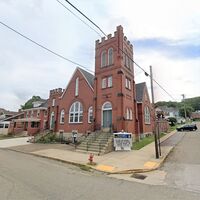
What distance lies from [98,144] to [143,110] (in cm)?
1101

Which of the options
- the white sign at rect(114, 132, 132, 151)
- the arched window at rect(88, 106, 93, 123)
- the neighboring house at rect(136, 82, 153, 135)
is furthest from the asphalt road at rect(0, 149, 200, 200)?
the neighboring house at rect(136, 82, 153, 135)

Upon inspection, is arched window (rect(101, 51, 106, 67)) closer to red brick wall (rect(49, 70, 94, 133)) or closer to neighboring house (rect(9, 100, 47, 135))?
red brick wall (rect(49, 70, 94, 133))

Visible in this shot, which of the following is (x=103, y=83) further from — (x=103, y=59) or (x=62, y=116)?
(x=62, y=116)

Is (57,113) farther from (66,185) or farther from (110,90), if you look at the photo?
(66,185)

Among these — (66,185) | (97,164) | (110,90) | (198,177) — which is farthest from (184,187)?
(110,90)

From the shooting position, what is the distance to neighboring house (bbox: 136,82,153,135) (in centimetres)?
2419

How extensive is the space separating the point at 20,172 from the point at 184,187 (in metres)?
7.41

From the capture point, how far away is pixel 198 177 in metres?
8.02

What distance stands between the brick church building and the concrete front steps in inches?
67.9

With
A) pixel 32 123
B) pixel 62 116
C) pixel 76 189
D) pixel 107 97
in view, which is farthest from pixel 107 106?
pixel 32 123

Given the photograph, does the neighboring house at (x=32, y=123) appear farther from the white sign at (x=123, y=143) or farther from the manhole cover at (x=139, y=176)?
the manhole cover at (x=139, y=176)

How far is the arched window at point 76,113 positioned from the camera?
23017mm

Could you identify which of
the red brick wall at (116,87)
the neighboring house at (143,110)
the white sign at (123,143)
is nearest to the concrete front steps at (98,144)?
the white sign at (123,143)

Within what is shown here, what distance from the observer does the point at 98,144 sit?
15977 millimetres
